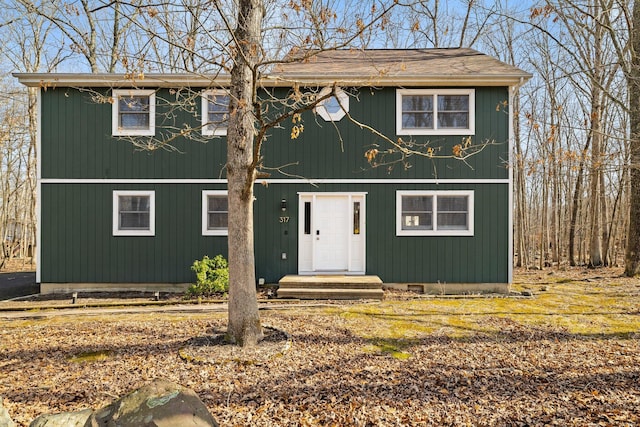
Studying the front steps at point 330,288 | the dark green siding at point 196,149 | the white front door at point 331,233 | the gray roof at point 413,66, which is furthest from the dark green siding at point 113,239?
the gray roof at point 413,66

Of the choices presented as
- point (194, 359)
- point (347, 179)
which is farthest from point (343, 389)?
point (347, 179)

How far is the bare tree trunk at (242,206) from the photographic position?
4930 millimetres

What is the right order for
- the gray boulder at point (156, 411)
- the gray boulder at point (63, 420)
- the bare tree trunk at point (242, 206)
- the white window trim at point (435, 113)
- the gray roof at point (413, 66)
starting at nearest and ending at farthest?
the gray boulder at point (156, 411), the gray boulder at point (63, 420), the bare tree trunk at point (242, 206), the gray roof at point (413, 66), the white window trim at point (435, 113)

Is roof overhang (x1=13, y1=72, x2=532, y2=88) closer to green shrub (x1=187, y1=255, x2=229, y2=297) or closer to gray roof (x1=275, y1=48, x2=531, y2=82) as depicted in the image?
gray roof (x1=275, y1=48, x2=531, y2=82)

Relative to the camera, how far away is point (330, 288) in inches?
334

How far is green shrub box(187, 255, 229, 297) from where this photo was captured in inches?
335

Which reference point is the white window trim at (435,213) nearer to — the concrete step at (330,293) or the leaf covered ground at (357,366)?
the concrete step at (330,293)

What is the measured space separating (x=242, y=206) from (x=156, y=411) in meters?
2.72

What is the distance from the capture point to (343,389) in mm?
3883

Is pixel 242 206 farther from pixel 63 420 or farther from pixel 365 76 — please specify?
pixel 365 76

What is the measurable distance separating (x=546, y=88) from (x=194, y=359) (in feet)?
59.1

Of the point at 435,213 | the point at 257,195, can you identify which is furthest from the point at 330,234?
the point at 435,213

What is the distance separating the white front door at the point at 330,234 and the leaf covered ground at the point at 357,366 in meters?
2.28

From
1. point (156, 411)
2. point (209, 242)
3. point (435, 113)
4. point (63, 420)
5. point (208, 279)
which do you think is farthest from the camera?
point (209, 242)
